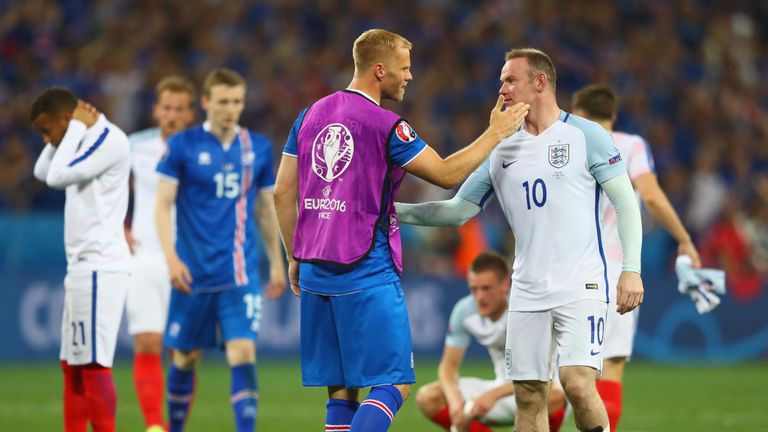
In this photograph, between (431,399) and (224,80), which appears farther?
(224,80)

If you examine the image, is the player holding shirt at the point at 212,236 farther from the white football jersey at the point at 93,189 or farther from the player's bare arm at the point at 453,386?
the player's bare arm at the point at 453,386

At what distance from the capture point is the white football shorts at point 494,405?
849cm

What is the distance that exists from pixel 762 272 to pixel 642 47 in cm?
503

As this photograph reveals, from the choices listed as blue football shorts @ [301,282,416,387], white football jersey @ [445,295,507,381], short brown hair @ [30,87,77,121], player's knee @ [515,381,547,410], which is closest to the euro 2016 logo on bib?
blue football shorts @ [301,282,416,387]

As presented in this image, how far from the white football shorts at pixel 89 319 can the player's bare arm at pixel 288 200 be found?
1532mm

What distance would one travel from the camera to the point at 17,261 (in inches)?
626

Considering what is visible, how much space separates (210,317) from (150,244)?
1.01 metres

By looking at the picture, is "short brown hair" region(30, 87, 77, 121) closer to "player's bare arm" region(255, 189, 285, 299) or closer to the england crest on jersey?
"player's bare arm" region(255, 189, 285, 299)

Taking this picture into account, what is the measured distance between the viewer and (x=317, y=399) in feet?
42.0

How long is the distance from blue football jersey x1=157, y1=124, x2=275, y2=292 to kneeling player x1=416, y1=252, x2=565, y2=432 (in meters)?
1.52

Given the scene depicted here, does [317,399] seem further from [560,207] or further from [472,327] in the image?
[560,207]

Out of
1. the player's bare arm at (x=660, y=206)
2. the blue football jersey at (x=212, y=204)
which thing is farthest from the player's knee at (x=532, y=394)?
the blue football jersey at (x=212, y=204)

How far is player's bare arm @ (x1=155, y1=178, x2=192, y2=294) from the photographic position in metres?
8.64

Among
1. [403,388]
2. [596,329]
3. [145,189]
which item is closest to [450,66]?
[145,189]
